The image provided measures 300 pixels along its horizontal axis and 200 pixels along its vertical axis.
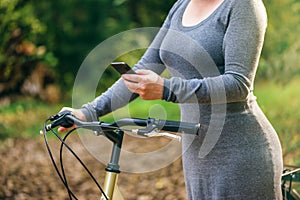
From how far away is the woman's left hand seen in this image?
2059 mm

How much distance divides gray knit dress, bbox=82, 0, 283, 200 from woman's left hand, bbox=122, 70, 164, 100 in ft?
0.44

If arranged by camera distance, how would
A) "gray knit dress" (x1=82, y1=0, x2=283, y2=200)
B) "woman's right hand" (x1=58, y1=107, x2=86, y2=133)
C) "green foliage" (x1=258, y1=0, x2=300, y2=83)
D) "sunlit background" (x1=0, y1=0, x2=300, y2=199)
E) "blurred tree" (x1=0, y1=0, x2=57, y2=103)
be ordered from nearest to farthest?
"gray knit dress" (x1=82, y1=0, x2=283, y2=200), "woman's right hand" (x1=58, y1=107, x2=86, y2=133), "sunlit background" (x1=0, y1=0, x2=300, y2=199), "green foliage" (x1=258, y1=0, x2=300, y2=83), "blurred tree" (x1=0, y1=0, x2=57, y2=103)

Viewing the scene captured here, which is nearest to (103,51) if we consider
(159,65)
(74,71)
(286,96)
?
(74,71)

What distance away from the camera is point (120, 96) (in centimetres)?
267

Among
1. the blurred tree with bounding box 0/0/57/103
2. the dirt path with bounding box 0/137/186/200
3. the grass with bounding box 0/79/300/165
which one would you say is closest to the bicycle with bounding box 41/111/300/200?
the dirt path with bounding box 0/137/186/200

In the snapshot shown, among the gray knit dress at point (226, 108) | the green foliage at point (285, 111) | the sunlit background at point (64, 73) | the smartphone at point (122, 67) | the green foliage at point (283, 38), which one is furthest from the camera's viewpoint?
the green foliage at point (283, 38)

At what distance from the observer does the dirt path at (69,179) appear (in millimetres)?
5783

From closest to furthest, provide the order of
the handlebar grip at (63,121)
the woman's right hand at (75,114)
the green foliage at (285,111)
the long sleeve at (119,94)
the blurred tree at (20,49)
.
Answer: the handlebar grip at (63,121), the woman's right hand at (75,114), the long sleeve at (119,94), the green foliage at (285,111), the blurred tree at (20,49)

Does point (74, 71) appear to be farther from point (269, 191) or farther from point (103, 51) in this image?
point (269, 191)

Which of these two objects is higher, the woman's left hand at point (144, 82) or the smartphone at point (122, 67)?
the smartphone at point (122, 67)

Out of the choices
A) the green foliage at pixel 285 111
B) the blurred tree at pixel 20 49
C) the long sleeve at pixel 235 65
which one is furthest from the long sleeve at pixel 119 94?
the blurred tree at pixel 20 49

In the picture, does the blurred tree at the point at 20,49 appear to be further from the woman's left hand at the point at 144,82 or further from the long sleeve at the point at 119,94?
the woman's left hand at the point at 144,82

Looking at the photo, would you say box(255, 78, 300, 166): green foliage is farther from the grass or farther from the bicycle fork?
the bicycle fork

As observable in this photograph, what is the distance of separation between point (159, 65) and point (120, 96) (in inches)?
8.1
